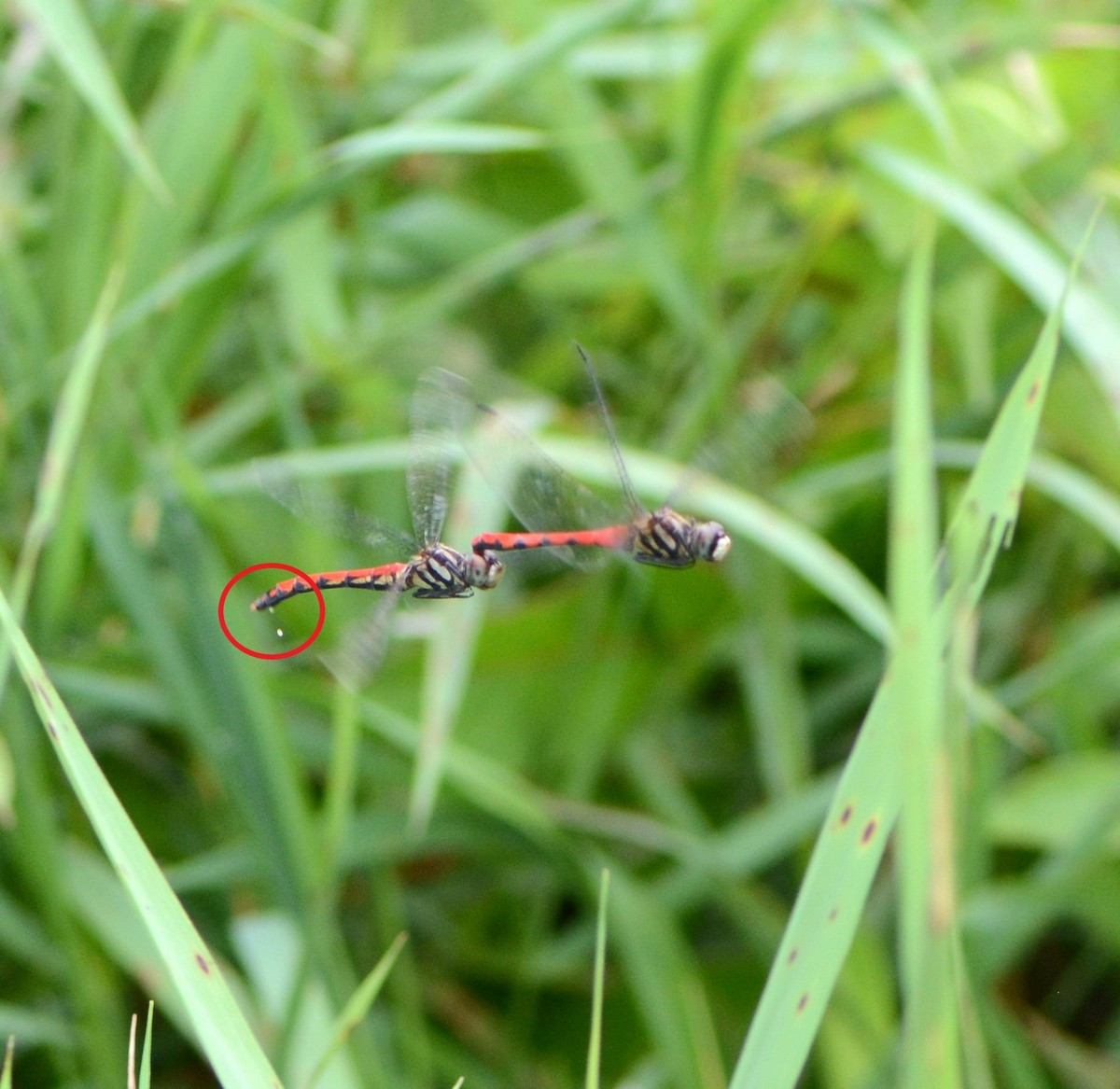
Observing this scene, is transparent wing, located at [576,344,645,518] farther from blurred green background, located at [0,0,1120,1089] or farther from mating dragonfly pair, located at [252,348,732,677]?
blurred green background, located at [0,0,1120,1089]

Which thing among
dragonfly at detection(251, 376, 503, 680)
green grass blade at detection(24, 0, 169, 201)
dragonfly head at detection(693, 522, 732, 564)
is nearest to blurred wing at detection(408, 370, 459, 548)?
dragonfly at detection(251, 376, 503, 680)

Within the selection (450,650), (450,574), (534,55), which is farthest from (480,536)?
(534,55)

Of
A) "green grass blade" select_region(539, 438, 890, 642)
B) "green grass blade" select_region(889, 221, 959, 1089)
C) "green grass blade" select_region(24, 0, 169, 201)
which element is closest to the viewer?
"green grass blade" select_region(889, 221, 959, 1089)

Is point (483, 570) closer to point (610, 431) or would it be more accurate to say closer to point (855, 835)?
point (610, 431)

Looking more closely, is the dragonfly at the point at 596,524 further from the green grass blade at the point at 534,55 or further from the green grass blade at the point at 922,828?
the green grass blade at the point at 534,55

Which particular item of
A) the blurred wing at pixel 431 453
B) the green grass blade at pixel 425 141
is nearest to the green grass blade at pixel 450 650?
the green grass blade at pixel 425 141

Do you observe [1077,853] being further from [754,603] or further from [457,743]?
[457,743]

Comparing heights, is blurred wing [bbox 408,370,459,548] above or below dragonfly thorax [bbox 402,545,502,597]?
above

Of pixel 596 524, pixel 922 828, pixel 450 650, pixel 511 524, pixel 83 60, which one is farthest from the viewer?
pixel 511 524
